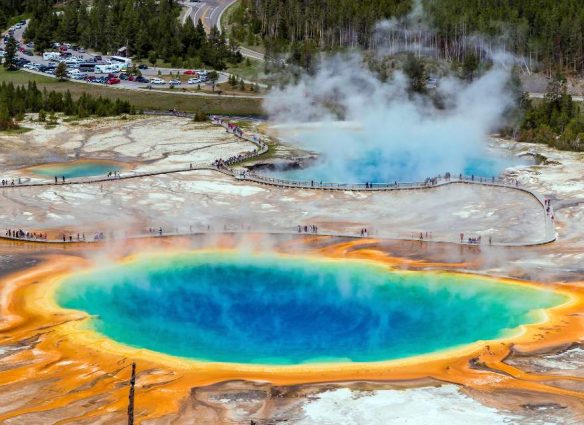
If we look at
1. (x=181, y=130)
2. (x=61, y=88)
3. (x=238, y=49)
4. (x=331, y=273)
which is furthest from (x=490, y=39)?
(x=331, y=273)

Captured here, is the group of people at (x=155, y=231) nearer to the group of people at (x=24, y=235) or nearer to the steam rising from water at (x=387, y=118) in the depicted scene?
the group of people at (x=24, y=235)

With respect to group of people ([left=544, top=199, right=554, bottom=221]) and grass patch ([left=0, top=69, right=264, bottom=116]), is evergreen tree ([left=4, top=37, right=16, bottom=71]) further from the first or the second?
group of people ([left=544, top=199, right=554, bottom=221])

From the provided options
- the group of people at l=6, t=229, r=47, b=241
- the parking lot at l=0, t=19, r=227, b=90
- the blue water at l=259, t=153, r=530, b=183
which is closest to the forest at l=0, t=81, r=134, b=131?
the parking lot at l=0, t=19, r=227, b=90

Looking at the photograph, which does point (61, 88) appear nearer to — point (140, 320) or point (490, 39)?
point (490, 39)

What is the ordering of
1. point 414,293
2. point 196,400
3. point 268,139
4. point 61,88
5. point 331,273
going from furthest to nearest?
point 61,88 < point 268,139 < point 331,273 < point 414,293 < point 196,400

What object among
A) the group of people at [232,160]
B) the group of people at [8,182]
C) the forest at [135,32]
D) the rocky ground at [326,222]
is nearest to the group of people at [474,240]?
the rocky ground at [326,222]

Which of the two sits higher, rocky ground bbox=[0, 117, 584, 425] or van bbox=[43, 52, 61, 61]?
van bbox=[43, 52, 61, 61]
